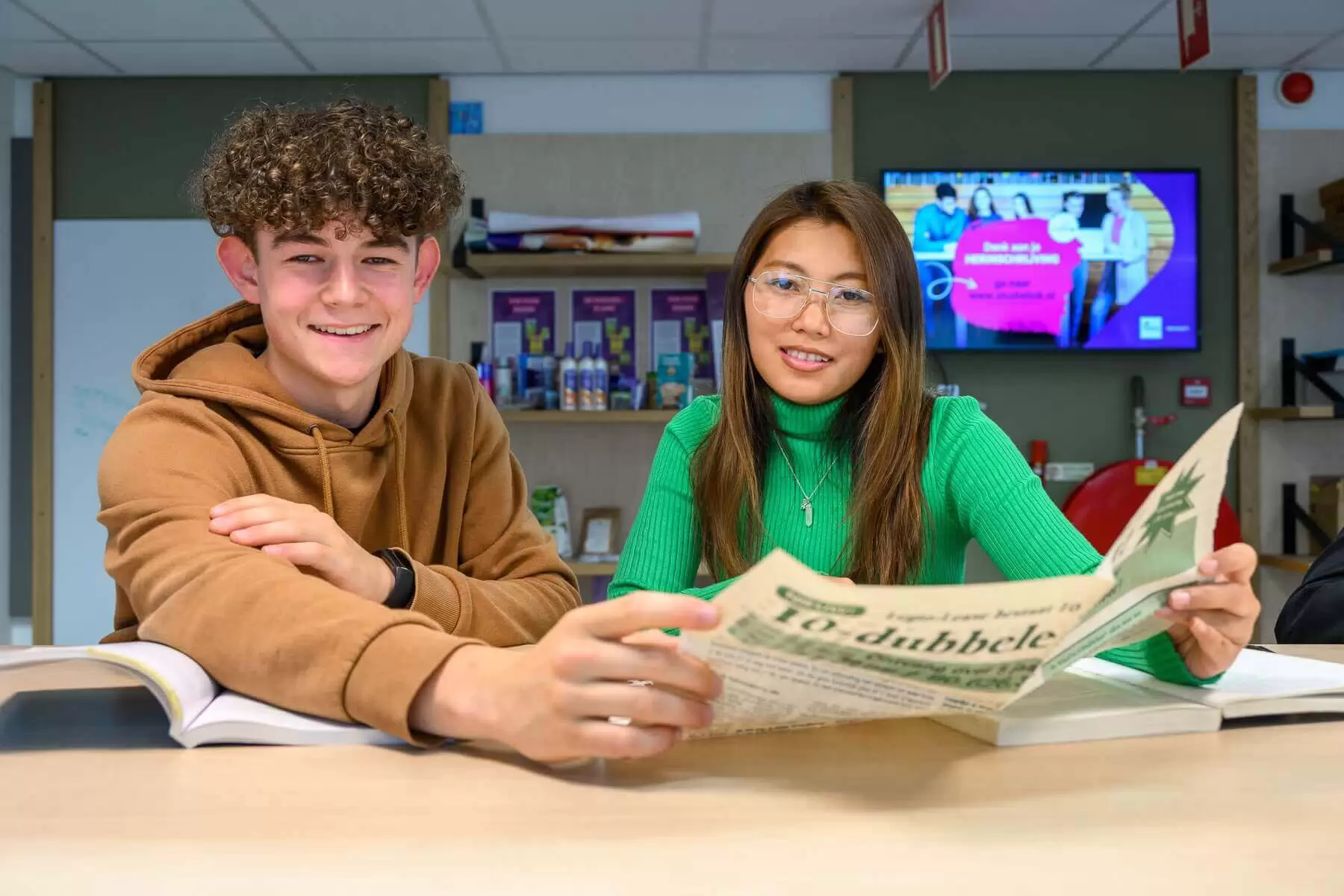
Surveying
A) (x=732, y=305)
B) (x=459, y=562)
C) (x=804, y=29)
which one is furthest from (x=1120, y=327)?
(x=459, y=562)

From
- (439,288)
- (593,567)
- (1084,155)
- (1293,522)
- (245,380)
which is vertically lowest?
(593,567)

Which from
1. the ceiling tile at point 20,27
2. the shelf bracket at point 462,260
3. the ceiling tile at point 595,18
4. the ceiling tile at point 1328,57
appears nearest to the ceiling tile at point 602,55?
the ceiling tile at point 595,18

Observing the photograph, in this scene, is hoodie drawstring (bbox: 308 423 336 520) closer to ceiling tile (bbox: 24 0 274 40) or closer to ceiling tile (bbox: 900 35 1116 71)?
ceiling tile (bbox: 24 0 274 40)

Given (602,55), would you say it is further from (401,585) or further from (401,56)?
(401,585)

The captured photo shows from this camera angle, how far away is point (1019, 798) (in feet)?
1.84

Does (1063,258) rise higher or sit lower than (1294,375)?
higher

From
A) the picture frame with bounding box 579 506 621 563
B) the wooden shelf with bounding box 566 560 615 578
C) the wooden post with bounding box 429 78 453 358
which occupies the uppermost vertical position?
the wooden post with bounding box 429 78 453 358

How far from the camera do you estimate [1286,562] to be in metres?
3.29

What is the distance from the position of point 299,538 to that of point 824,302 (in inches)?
26.6

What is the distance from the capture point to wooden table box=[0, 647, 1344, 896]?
46 cm

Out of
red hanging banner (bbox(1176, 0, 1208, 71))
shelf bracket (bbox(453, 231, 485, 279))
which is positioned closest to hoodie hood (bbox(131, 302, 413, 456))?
shelf bracket (bbox(453, 231, 485, 279))

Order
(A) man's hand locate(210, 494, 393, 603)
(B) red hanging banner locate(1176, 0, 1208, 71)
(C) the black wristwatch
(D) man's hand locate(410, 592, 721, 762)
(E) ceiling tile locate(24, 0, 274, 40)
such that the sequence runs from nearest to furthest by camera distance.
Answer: (D) man's hand locate(410, 592, 721, 762) < (A) man's hand locate(210, 494, 393, 603) < (C) the black wristwatch < (B) red hanging banner locate(1176, 0, 1208, 71) < (E) ceiling tile locate(24, 0, 274, 40)

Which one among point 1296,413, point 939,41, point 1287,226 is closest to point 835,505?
point 939,41

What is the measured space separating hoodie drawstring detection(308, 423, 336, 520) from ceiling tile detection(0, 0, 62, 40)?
2728mm
